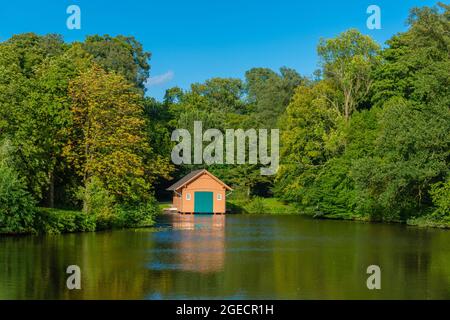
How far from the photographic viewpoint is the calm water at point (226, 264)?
18.3m

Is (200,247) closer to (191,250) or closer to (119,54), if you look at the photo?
(191,250)

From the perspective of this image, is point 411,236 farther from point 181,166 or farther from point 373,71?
point 181,166

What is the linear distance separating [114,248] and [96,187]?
10567mm

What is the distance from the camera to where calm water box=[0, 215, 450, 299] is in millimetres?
18297

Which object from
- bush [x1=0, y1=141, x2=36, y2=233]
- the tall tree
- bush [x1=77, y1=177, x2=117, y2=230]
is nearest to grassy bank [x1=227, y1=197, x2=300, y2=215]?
the tall tree

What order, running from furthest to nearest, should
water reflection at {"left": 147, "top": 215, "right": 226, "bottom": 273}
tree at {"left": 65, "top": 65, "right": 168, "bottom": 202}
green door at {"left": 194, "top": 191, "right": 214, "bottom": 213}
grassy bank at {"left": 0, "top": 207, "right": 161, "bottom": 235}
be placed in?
green door at {"left": 194, "top": 191, "right": 214, "bottom": 213} < tree at {"left": 65, "top": 65, "right": 168, "bottom": 202} < grassy bank at {"left": 0, "top": 207, "right": 161, "bottom": 235} < water reflection at {"left": 147, "top": 215, "right": 226, "bottom": 273}

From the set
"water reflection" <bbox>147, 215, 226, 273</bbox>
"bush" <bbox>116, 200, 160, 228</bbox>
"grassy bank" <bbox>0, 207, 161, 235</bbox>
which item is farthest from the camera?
"bush" <bbox>116, 200, 160, 228</bbox>

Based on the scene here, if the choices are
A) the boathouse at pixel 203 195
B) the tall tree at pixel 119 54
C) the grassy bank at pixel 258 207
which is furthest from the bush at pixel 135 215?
the tall tree at pixel 119 54

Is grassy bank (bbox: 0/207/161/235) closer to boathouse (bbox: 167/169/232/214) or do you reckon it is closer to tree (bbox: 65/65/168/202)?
tree (bbox: 65/65/168/202)

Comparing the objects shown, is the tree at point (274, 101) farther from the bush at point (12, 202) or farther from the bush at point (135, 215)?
the bush at point (12, 202)

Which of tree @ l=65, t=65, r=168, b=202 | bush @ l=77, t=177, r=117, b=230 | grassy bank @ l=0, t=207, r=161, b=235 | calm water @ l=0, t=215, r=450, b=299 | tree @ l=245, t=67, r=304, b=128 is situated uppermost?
tree @ l=245, t=67, r=304, b=128
